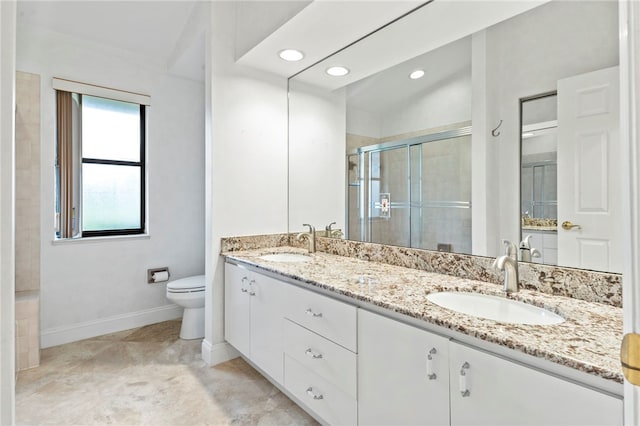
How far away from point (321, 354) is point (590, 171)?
4.35 ft

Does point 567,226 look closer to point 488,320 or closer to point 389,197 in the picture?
point 488,320

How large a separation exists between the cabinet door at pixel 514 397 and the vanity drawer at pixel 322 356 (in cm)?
47

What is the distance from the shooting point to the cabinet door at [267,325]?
6.14 ft

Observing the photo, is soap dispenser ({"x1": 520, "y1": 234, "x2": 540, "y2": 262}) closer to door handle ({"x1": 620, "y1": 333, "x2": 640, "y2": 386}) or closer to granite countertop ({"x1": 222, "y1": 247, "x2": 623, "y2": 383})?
granite countertop ({"x1": 222, "y1": 247, "x2": 623, "y2": 383})

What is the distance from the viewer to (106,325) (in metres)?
2.95

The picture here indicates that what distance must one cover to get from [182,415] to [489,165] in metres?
2.06

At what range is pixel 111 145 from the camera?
10.1ft

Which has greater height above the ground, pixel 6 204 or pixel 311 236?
pixel 6 204

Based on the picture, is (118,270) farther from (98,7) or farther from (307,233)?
(98,7)

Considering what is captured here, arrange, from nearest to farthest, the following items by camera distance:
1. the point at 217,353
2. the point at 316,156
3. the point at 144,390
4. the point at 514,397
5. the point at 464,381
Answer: the point at 514,397 < the point at 464,381 < the point at 144,390 < the point at 217,353 < the point at 316,156

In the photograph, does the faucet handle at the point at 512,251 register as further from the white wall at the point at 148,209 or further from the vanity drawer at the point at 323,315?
the white wall at the point at 148,209

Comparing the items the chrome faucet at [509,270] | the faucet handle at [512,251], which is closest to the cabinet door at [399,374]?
the chrome faucet at [509,270]

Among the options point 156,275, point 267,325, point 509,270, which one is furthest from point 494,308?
point 156,275

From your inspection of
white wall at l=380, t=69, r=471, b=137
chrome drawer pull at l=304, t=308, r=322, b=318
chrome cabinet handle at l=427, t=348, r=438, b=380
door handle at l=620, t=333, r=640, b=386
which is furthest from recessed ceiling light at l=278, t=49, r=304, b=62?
door handle at l=620, t=333, r=640, b=386
